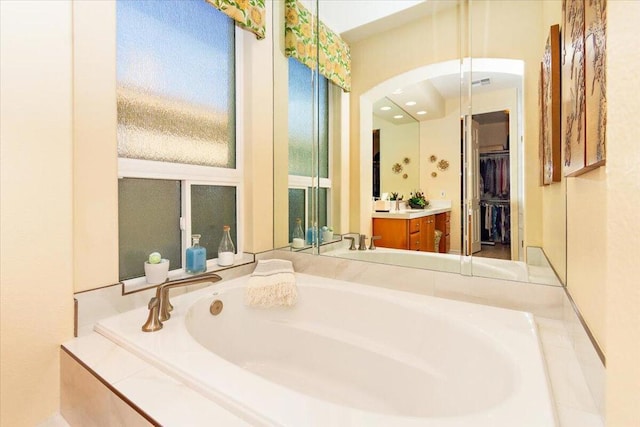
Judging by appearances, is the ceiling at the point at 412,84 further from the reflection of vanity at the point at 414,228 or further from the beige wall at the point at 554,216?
the reflection of vanity at the point at 414,228

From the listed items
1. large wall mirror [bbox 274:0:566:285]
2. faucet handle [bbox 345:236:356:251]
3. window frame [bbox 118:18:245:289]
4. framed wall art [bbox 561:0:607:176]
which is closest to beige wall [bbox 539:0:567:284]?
large wall mirror [bbox 274:0:566:285]

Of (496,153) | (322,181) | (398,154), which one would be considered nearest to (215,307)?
(322,181)

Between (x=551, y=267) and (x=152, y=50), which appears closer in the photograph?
(x=551, y=267)

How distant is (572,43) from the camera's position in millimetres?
874

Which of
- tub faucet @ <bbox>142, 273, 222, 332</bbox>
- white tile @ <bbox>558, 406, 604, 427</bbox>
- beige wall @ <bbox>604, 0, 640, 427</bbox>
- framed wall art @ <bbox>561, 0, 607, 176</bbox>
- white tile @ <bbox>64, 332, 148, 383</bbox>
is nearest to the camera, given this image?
beige wall @ <bbox>604, 0, 640, 427</bbox>

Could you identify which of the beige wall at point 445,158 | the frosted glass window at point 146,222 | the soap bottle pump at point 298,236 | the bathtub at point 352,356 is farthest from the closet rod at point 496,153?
the frosted glass window at point 146,222

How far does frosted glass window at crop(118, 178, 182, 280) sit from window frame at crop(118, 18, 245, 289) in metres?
0.03

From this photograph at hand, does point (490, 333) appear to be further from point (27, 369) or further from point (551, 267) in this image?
point (27, 369)

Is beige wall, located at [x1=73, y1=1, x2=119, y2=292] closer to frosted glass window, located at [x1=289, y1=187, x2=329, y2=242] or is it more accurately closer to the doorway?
frosted glass window, located at [x1=289, y1=187, x2=329, y2=242]

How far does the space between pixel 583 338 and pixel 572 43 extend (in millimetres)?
850

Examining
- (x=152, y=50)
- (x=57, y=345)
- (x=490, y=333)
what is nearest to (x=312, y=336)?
(x=490, y=333)

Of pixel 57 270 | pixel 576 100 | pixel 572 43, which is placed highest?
pixel 572 43

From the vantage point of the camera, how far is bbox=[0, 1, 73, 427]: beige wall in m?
1.03

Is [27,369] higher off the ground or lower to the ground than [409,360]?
higher
